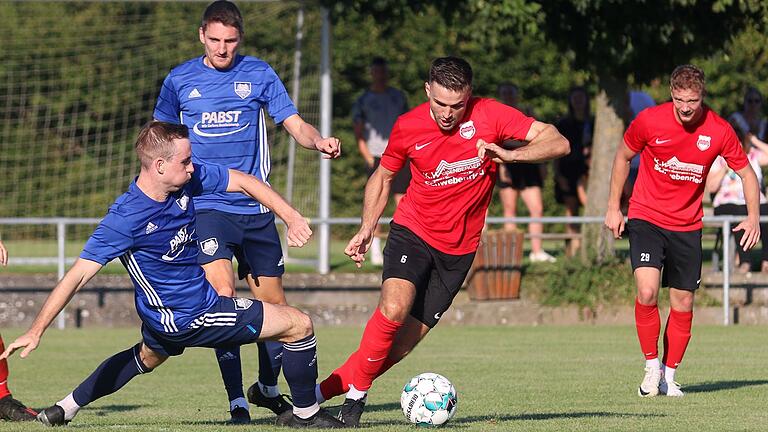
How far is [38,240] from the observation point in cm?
2377

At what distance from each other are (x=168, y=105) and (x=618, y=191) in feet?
10.3

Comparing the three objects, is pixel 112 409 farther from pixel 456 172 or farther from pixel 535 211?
pixel 535 211

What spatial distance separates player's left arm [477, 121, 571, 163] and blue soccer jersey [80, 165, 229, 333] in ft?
5.06

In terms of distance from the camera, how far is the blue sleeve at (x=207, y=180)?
7336 millimetres

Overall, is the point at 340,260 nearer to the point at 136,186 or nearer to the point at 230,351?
the point at 230,351

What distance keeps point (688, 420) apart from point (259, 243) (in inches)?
105

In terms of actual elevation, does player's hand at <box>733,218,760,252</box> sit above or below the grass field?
above

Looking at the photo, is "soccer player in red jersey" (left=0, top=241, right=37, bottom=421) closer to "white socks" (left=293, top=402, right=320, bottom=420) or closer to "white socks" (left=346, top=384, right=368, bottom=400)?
"white socks" (left=293, top=402, right=320, bottom=420)

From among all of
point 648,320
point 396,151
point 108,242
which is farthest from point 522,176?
point 108,242

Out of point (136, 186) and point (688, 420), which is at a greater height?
point (136, 186)

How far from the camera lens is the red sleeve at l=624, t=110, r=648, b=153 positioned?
9.57m

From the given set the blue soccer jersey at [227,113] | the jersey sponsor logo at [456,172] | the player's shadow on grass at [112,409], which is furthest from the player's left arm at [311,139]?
the player's shadow on grass at [112,409]

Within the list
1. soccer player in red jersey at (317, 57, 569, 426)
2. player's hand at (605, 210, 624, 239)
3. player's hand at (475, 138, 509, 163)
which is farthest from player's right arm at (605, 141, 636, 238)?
player's hand at (475, 138, 509, 163)

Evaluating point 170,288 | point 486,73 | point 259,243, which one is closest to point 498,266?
point 259,243
